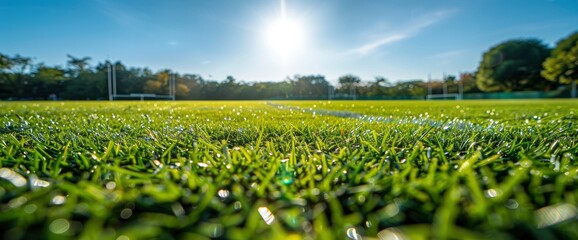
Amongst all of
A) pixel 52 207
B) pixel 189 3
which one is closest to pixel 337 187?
pixel 52 207

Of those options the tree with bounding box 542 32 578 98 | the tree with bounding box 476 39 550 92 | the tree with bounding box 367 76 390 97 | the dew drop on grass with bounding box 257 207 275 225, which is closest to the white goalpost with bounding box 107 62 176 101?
the tree with bounding box 367 76 390 97

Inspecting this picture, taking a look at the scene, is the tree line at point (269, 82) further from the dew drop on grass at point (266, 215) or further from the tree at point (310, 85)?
the dew drop on grass at point (266, 215)

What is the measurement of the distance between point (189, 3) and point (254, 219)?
2604 cm

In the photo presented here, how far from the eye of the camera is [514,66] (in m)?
38.0

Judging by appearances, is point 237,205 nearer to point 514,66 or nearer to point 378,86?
point 514,66

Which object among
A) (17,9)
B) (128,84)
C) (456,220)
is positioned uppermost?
(17,9)

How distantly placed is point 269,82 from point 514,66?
32660mm

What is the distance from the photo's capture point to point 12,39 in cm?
3603

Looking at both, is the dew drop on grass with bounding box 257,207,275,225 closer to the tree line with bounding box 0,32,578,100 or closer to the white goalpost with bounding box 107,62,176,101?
the white goalpost with bounding box 107,62,176,101

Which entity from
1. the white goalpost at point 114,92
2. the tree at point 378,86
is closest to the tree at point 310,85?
the tree at point 378,86

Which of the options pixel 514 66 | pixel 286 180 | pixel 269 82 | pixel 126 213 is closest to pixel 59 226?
pixel 126 213

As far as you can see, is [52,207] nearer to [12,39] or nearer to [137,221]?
[137,221]

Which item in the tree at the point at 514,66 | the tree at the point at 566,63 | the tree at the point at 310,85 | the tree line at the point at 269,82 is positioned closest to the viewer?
the tree at the point at 566,63

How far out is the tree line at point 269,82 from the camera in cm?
3469
